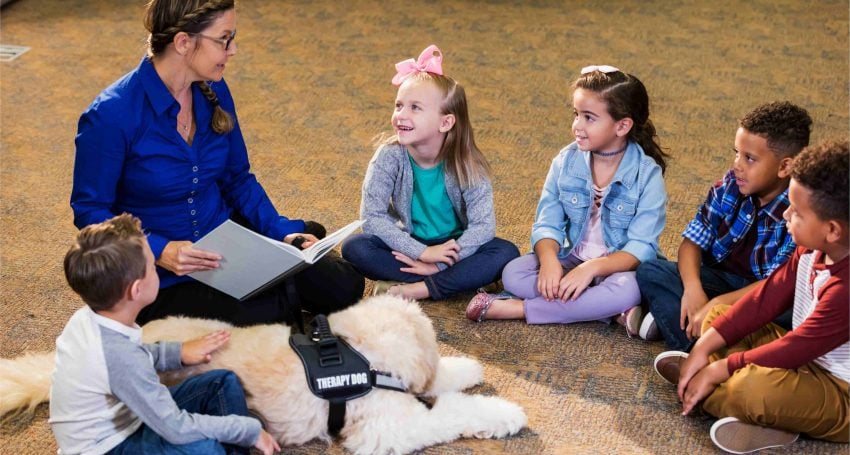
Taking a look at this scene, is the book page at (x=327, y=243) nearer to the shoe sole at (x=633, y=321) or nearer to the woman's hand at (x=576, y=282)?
the woman's hand at (x=576, y=282)

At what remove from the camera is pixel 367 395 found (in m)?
1.77

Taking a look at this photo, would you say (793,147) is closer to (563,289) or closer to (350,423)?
(563,289)

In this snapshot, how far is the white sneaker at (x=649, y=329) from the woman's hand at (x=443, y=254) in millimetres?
452

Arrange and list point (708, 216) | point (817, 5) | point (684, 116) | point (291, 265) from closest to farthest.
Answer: point (291, 265) < point (708, 216) < point (684, 116) < point (817, 5)

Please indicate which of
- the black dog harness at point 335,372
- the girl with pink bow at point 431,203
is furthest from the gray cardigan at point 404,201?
the black dog harness at point 335,372

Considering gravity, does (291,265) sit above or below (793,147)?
below

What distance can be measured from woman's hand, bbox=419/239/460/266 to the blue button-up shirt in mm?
348

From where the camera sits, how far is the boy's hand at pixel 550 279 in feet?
7.33

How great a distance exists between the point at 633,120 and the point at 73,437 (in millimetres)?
1366

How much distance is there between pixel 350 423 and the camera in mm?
1791

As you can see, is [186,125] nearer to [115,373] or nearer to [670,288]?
[115,373]

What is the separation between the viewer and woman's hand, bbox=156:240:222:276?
1961 millimetres

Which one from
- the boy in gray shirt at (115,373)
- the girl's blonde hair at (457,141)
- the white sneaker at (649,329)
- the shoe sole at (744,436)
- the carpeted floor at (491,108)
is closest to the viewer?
the boy in gray shirt at (115,373)

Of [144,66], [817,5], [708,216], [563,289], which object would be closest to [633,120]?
[708,216]
